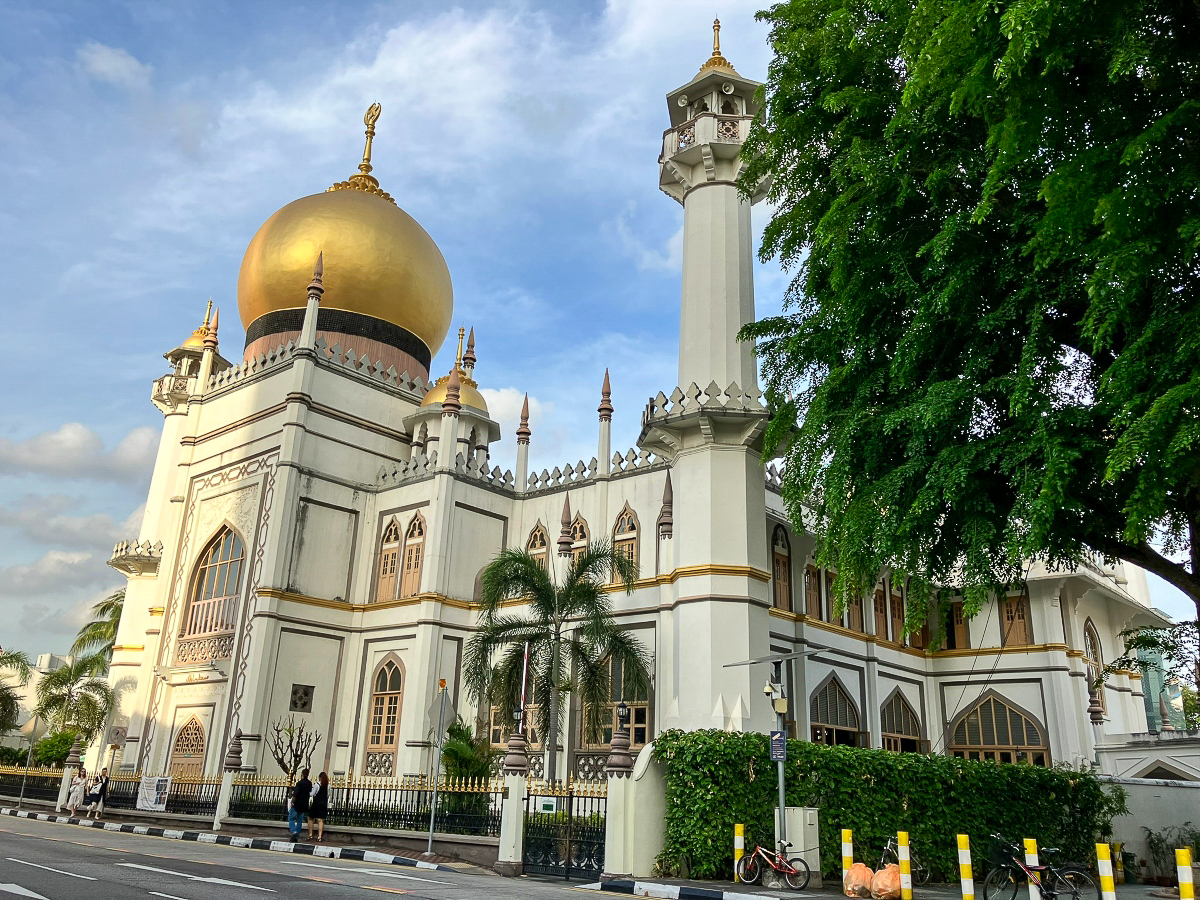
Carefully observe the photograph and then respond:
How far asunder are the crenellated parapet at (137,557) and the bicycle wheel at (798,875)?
22.0 metres

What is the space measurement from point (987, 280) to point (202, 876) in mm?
10568

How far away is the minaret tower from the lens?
17.2 meters

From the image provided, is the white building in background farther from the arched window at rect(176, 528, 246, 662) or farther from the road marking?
the road marking

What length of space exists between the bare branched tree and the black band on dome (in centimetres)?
1164

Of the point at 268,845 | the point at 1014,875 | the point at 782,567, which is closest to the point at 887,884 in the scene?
the point at 1014,875

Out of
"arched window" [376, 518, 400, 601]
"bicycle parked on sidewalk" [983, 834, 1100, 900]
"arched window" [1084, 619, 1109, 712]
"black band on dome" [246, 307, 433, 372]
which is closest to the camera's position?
"bicycle parked on sidewalk" [983, 834, 1100, 900]

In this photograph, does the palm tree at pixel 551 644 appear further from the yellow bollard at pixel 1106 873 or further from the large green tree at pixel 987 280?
the yellow bollard at pixel 1106 873

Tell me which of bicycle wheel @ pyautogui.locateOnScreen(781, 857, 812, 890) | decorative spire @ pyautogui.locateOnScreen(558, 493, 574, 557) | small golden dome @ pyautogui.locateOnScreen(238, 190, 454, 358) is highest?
small golden dome @ pyautogui.locateOnScreen(238, 190, 454, 358)

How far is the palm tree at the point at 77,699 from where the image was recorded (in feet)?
90.0

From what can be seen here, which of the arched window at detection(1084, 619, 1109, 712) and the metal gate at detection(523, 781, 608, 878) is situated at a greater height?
the arched window at detection(1084, 619, 1109, 712)

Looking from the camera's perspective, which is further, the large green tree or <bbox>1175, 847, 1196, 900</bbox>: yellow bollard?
the large green tree

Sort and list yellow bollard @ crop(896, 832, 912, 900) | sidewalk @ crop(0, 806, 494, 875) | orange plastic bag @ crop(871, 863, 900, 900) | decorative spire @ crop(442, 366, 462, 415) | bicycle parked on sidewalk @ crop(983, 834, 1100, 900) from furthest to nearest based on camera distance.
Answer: decorative spire @ crop(442, 366, 462, 415) < sidewalk @ crop(0, 806, 494, 875) < orange plastic bag @ crop(871, 863, 900, 900) < yellow bollard @ crop(896, 832, 912, 900) < bicycle parked on sidewalk @ crop(983, 834, 1100, 900)

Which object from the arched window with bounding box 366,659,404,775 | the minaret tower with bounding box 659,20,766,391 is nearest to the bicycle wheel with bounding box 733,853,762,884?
the minaret tower with bounding box 659,20,766,391

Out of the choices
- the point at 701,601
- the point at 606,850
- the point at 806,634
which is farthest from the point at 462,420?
the point at 606,850
